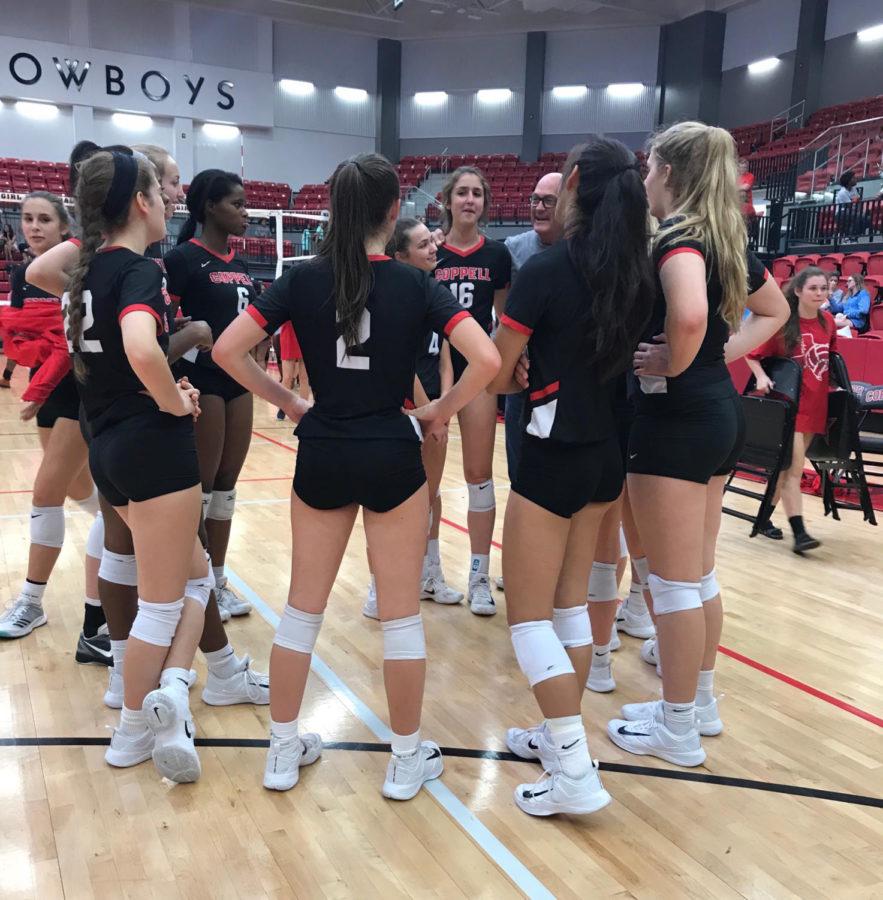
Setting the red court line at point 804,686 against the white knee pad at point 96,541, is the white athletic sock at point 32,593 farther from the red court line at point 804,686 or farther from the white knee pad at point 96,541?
the red court line at point 804,686

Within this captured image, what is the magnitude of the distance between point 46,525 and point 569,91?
19880 millimetres

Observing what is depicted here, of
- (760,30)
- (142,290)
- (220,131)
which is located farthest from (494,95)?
(142,290)

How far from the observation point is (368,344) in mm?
1901

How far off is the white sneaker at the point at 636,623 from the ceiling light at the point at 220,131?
62.1ft

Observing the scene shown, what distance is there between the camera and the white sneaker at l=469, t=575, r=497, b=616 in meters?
3.52

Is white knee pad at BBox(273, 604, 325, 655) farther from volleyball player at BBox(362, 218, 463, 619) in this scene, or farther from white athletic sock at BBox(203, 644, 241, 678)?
volleyball player at BBox(362, 218, 463, 619)

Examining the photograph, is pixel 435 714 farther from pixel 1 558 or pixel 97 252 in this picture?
pixel 1 558

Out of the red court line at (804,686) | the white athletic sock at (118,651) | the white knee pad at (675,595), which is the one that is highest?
the white knee pad at (675,595)

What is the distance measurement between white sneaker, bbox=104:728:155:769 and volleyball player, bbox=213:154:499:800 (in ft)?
1.50

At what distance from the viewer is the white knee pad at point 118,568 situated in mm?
2393

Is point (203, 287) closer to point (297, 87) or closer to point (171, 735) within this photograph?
point (171, 735)

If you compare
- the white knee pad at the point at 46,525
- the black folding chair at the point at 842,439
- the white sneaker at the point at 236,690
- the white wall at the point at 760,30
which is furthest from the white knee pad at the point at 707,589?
the white wall at the point at 760,30

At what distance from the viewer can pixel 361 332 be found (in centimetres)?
189

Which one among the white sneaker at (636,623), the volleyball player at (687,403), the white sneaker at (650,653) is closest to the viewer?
the volleyball player at (687,403)
